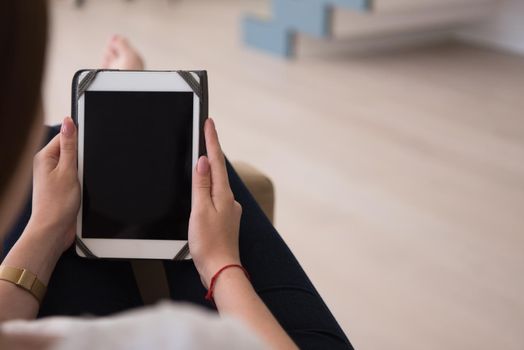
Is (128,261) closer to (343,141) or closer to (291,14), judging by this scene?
(343,141)

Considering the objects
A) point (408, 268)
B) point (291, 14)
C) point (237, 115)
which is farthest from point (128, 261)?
point (291, 14)

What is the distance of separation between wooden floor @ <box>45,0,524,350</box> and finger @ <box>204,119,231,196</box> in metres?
0.90

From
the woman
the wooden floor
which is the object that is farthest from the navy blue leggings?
the wooden floor

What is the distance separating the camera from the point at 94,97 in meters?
1.11

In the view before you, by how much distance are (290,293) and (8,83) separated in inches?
26.5

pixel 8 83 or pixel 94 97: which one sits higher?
pixel 8 83

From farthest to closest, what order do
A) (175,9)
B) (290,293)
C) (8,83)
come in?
1. (175,9)
2. (290,293)
3. (8,83)

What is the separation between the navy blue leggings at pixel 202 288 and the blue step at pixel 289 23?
2.60 m

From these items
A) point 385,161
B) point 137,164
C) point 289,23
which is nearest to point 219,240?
point 137,164

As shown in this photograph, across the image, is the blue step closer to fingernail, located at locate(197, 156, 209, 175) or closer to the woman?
the woman

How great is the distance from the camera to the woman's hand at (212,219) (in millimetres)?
954

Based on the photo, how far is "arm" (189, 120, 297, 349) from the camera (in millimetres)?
857

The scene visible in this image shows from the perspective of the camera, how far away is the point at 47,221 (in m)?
1.02

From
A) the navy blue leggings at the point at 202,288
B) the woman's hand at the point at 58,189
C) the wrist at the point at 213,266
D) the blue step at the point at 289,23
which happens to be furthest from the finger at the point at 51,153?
the blue step at the point at 289,23
